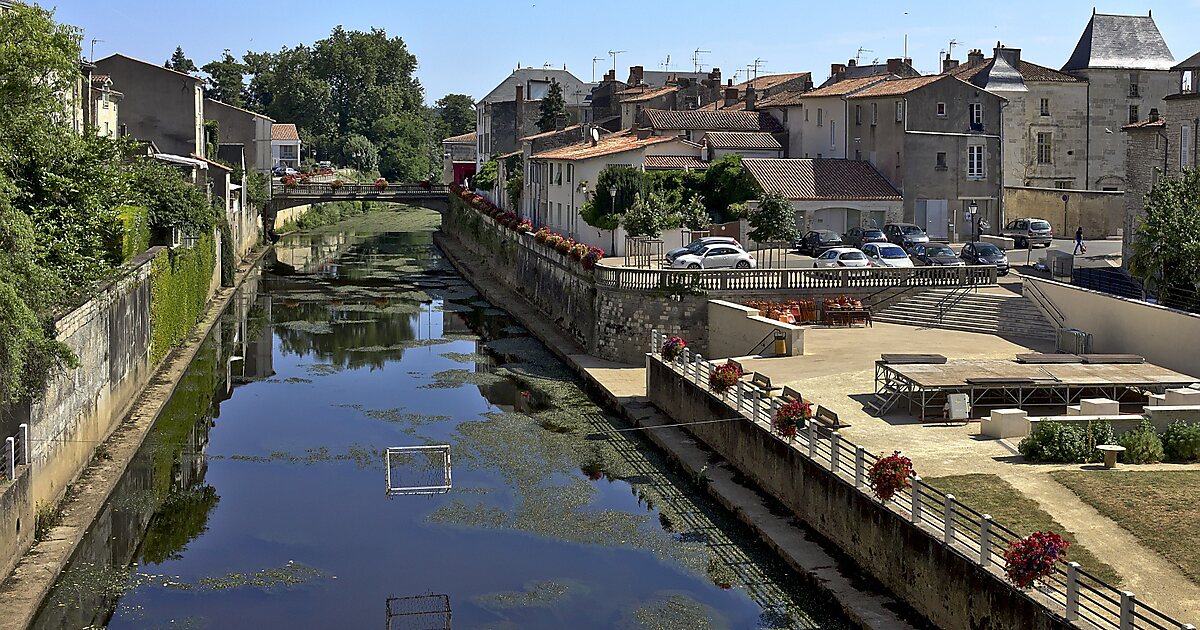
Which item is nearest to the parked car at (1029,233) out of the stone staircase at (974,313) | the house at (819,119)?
the house at (819,119)

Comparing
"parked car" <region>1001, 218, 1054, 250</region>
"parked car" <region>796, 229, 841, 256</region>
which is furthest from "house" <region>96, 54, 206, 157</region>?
"parked car" <region>1001, 218, 1054, 250</region>

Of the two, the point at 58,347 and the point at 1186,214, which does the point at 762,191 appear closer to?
the point at 1186,214

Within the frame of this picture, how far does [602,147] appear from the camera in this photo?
60.1 m

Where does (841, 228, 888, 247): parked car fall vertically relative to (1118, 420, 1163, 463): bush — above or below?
above

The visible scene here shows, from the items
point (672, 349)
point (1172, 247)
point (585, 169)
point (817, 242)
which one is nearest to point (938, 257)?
point (817, 242)

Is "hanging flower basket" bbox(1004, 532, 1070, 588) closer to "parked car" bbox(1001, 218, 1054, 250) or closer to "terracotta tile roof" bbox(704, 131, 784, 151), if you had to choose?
"parked car" bbox(1001, 218, 1054, 250)

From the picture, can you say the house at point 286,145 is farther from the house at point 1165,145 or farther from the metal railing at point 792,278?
the metal railing at point 792,278

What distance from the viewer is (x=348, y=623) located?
795 inches

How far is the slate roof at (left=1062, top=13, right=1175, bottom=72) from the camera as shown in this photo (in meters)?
66.3

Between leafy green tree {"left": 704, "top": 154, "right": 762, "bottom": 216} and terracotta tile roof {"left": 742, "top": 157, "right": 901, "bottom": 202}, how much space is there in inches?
15.5

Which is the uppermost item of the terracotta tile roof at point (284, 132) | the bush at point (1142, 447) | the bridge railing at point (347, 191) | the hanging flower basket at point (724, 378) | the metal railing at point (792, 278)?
the terracotta tile roof at point (284, 132)

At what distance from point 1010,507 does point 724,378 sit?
9.92 meters

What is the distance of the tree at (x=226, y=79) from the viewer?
15738cm

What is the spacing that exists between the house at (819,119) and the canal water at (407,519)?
2365 centimetres
